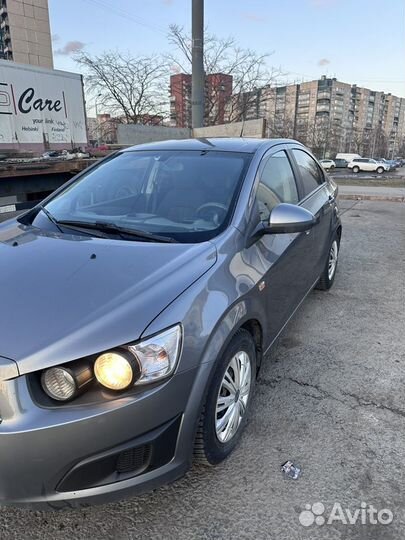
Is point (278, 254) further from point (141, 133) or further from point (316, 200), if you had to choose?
point (141, 133)

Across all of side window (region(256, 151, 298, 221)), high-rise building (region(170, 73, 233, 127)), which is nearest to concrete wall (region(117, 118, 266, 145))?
side window (region(256, 151, 298, 221))

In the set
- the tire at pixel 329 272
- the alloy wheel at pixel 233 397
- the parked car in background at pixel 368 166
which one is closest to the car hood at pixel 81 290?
the alloy wheel at pixel 233 397

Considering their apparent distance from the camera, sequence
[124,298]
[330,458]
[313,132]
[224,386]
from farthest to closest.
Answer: [313,132], [330,458], [224,386], [124,298]

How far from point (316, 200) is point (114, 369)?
2837 millimetres

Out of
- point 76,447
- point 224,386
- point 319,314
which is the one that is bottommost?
point 319,314

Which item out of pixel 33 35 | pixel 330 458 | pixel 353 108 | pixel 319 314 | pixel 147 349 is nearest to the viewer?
pixel 147 349

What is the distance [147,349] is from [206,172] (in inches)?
61.0

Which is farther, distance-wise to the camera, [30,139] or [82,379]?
[30,139]

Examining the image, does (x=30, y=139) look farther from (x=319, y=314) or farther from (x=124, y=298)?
(x=124, y=298)

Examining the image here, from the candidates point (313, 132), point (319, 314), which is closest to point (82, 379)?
point (319, 314)

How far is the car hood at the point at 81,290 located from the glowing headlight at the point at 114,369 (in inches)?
1.8

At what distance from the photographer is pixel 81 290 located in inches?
69.8

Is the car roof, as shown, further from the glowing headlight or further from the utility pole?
the utility pole

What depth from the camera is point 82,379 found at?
151 cm
